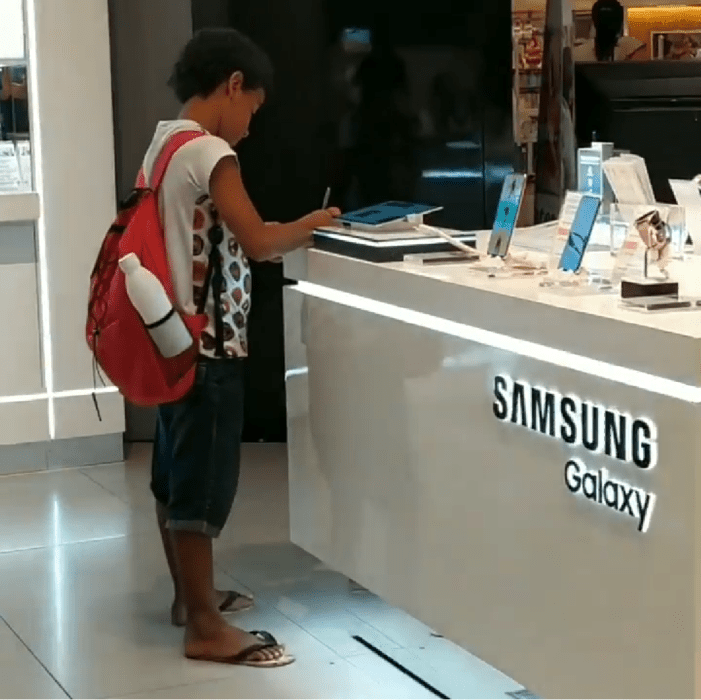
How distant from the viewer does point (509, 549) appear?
3139mm

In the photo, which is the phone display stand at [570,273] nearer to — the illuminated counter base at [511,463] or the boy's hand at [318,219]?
the illuminated counter base at [511,463]

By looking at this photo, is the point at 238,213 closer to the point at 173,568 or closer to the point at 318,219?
the point at 318,219

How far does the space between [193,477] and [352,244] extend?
72 cm


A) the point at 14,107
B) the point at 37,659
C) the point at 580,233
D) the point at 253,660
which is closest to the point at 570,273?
the point at 580,233

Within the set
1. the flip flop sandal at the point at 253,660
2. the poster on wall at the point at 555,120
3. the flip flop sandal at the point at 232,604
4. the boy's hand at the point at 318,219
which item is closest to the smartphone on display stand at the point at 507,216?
the boy's hand at the point at 318,219

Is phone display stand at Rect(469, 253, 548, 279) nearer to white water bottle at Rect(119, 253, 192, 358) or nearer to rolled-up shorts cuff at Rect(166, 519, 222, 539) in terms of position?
white water bottle at Rect(119, 253, 192, 358)

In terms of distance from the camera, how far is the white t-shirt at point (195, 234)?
3689 millimetres

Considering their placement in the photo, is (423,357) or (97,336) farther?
(97,336)

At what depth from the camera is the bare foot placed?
12.7 ft

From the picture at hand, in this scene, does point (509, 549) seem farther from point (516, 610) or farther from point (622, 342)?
point (622, 342)

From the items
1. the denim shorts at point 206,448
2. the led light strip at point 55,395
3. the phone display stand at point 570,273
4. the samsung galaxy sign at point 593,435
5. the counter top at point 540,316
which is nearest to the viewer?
the counter top at point 540,316

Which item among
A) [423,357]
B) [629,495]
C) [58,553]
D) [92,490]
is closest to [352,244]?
[423,357]

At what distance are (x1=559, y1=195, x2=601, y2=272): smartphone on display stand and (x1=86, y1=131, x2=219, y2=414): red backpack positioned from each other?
101 cm

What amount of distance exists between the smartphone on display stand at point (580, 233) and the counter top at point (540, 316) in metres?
0.08
